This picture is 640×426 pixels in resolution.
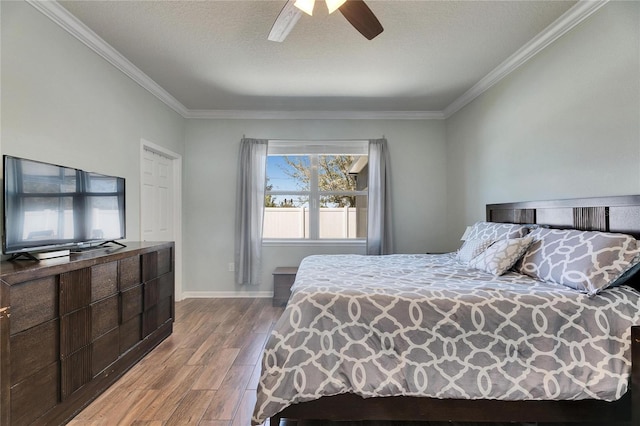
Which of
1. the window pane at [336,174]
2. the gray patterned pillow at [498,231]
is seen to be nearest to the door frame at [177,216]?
the window pane at [336,174]

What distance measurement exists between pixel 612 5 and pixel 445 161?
238 centimetres

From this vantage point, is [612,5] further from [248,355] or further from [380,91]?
[248,355]

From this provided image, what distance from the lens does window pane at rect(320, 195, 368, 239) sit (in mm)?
4289

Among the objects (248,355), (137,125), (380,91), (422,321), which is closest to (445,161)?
(380,91)

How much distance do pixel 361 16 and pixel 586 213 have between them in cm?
197

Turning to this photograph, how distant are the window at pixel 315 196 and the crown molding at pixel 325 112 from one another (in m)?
0.58

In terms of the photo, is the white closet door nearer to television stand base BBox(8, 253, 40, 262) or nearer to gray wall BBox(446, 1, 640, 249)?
television stand base BBox(8, 253, 40, 262)

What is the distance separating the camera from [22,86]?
5.92ft

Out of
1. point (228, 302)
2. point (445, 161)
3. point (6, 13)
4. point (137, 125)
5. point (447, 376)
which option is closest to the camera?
point (447, 376)

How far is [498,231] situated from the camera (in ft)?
8.31

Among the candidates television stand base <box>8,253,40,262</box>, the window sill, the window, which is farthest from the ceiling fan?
the window sill

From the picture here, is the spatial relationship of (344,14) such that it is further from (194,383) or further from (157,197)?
(157,197)

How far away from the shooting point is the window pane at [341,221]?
4.29 m

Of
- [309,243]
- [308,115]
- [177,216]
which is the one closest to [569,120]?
[308,115]
